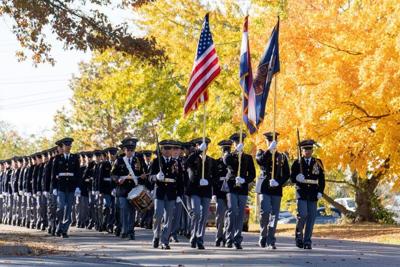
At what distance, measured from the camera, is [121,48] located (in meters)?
20.6

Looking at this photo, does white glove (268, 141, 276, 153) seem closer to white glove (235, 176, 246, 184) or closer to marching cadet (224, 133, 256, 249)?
marching cadet (224, 133, 256, 249)

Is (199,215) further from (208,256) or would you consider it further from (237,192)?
(208,256)

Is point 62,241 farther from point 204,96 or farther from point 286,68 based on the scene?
point 286,68

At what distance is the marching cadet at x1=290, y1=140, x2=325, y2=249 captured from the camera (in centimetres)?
1744

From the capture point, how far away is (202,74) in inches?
730

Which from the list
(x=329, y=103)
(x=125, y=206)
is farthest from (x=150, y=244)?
(x=329, y=103)

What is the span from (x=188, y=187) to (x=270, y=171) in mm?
1490

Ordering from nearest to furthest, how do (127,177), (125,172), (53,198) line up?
(127,177) → (125,172) → (53,198)

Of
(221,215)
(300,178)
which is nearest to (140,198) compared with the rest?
(221,215)

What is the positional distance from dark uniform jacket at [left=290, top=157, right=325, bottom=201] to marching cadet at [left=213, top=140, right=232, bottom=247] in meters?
1.23

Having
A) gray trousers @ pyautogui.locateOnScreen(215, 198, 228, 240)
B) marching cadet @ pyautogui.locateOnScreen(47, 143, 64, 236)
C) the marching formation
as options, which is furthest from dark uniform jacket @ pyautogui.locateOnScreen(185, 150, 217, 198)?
marching cadet @ pyautogui.locateOnScreen(47, 143, 64, 236)

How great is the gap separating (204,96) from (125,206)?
3.00 m

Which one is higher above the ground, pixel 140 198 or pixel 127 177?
pixel 127 177

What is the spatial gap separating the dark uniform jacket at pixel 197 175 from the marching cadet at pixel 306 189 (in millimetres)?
1481
